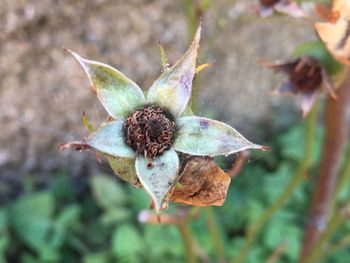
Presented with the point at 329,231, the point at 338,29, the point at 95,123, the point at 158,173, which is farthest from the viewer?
the point at 95,123

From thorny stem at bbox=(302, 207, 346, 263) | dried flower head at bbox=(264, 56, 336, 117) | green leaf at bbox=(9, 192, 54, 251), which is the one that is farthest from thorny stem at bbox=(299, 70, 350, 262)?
green leaf at bbox=(9, 192, 54, 251)

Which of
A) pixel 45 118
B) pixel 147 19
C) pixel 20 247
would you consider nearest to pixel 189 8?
pixel 147 19

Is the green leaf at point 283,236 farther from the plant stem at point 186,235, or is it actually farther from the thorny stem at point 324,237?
the plant stem at point 186,235

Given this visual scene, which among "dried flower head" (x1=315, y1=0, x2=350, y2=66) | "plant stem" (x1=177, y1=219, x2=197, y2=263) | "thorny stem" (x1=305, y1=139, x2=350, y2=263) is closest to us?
"dried flower head" (x1=315, y1=0, x2=350, y2=66)

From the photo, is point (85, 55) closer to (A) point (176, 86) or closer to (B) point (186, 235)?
(B) point (186, 235)

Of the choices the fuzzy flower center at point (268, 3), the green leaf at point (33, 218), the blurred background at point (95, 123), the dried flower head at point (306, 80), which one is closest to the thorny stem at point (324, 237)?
the blurred background at point (95, 123)

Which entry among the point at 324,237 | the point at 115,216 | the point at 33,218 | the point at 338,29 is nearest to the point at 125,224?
the point at 115,216

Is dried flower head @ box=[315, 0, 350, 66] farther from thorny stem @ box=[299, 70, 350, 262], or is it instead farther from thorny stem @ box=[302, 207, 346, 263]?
thorny stem @ box=[302, 207, 346, 263]

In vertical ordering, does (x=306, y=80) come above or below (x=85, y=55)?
above
